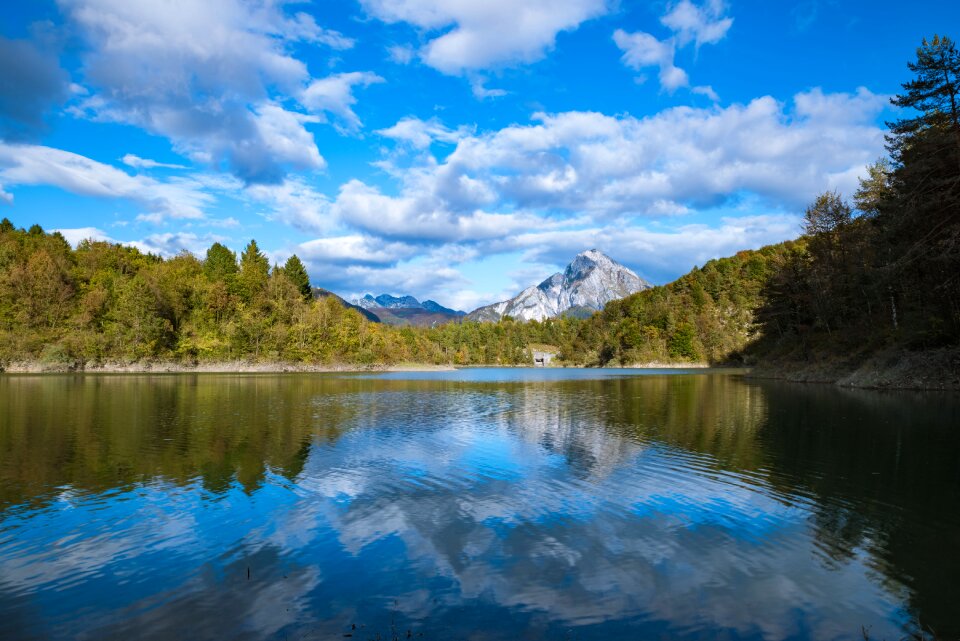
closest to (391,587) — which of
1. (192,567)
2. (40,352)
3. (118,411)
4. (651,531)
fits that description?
(192,567)

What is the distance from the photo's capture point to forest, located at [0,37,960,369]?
34.3 metres

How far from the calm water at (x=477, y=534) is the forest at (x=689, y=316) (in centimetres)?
1996

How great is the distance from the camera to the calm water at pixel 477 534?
7449 millimetres

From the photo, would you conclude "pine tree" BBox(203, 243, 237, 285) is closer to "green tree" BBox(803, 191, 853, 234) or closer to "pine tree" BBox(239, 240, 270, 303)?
"pine tree" BBox(239, 240, 270, 303)

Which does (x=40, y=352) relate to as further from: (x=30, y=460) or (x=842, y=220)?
(x=842, y=220)

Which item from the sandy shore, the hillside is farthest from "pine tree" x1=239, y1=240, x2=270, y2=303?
the hillside

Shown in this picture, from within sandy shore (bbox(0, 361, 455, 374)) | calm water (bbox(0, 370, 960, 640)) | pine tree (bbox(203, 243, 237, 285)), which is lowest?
calm water (bbox(0, 370, 960, 640))

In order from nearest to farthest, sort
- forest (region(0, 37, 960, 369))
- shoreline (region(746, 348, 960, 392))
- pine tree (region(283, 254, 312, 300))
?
1. forest (region(0, 37, 960, 369))
2. shoreline (region(746, 348, 960, 392))
3. pine tree (region(283, 254, 312, 300))

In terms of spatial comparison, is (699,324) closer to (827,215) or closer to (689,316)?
(689,316)

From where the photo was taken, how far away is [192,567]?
918cm

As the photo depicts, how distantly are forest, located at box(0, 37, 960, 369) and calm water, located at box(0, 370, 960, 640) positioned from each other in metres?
20.0

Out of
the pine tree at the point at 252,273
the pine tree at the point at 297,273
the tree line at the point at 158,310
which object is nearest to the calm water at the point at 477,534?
the tree line at the point at 158,310

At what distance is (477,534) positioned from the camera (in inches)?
437

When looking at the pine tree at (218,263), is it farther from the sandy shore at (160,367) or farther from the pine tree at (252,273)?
the sandy shore at (160,367)
